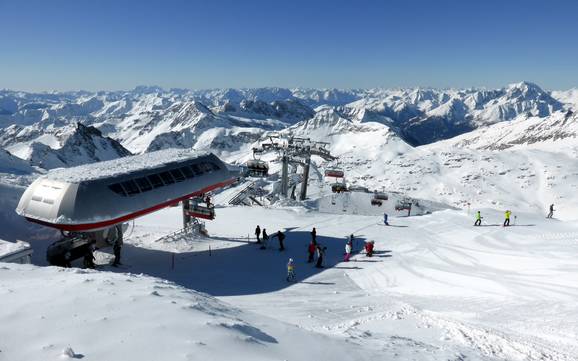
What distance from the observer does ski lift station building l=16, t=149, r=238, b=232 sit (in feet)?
70.3

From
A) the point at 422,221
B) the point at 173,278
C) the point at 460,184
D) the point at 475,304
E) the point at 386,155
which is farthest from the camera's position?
the point at 386,155

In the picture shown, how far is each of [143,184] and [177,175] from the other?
10.6ft

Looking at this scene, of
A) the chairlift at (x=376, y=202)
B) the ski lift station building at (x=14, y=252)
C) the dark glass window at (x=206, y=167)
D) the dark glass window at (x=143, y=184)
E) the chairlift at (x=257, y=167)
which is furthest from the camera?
the chairlift at (x=376, y=202)

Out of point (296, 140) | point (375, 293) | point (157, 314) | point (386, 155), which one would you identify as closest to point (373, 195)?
point (296, 140)

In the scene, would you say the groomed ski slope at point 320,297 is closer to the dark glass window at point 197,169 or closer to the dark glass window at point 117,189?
the dark glass window at point 117,189

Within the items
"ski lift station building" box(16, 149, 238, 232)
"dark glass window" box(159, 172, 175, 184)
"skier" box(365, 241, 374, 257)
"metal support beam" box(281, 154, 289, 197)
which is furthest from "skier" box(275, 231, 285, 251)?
"metal support beam" box(281, 154, 289, 197)

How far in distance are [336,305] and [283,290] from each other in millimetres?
3627

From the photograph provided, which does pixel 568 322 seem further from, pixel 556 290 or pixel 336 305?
pixel 336 305

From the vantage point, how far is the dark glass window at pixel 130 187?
937 inches

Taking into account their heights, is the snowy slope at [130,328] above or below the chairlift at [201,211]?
above

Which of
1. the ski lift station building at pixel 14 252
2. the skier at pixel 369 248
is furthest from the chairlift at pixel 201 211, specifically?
the skier at pixel 369 248

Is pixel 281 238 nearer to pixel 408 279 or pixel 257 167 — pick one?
pixel 408 279

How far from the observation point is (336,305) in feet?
61.1

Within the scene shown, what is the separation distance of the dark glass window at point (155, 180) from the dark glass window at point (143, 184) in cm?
34
